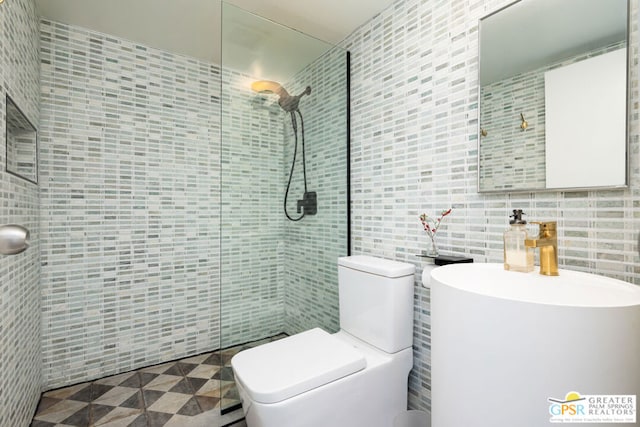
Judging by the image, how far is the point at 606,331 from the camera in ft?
2.11

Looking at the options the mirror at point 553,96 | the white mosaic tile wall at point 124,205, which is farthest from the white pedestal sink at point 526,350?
the white mosaic tile wall at point 124,205

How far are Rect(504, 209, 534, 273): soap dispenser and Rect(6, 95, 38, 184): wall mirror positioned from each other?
2087 millimetres

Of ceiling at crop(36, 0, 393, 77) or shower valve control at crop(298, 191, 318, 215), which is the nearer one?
ceiling at crop(36, 0, 393, 77)

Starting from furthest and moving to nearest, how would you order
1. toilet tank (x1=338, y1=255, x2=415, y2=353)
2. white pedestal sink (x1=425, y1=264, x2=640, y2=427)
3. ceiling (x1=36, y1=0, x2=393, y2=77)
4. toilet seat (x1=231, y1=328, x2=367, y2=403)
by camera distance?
ceiling (x1=36, y1=0, x2=393, y2=77) → toilet tank (x1=338, y1=255, x2=415, y2=353) → toilet seat (x1=231, y1=328, x2=367, y2=403) → white pedestal sink (x1=425, y1=264, x2=640, y2=427)

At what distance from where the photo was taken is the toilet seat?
112 cm

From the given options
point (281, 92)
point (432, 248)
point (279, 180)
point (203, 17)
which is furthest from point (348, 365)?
point (203, 17)

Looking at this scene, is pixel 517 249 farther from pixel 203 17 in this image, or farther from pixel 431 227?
pixel 203 17

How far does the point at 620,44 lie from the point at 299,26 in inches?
64.7

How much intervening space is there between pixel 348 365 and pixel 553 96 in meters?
1.33

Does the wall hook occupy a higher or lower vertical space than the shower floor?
higher

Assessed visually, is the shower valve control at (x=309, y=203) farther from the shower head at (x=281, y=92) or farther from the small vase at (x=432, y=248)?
the small vase at (x=432, y=248)

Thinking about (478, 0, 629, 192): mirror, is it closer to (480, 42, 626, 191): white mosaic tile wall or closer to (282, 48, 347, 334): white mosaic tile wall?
(480, 42, 626, 191): white mosaic tile wall

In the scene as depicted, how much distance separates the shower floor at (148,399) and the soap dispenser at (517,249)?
131 centimetres

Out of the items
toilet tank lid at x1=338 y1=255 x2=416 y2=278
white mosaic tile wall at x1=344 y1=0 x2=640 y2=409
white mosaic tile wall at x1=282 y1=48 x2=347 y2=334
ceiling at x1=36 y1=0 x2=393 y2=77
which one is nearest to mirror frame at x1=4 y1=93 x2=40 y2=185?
ceiling at x1=36 y1=0 x2=393 y2=77
